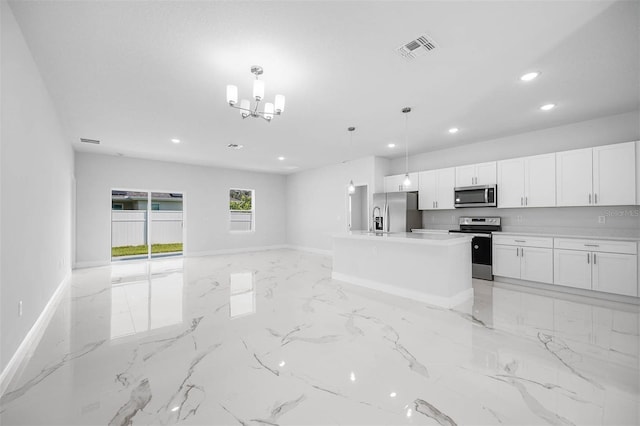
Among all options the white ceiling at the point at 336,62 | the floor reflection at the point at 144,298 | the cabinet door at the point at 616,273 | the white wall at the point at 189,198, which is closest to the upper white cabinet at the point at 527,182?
the white ceiling at the point at 336,62

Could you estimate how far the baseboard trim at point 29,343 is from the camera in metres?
2.00

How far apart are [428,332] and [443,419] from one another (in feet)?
4.09

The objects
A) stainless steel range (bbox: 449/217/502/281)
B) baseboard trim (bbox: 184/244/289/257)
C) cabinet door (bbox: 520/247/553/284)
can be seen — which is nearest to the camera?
cabinet door (bbox: 520/247/553/284)

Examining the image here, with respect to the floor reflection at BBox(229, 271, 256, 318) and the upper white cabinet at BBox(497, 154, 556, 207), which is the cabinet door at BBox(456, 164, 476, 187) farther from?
Result: the floor reflection at BBox(229, 271, 256, 318)

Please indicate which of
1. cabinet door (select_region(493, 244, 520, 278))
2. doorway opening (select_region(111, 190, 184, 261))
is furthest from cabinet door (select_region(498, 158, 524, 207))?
doorway opening (select_region(111, 190, 184, 261))

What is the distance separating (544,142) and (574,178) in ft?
2.96

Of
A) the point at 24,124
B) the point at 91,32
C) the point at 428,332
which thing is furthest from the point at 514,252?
the point at 24,124

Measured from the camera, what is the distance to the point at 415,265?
3932mm

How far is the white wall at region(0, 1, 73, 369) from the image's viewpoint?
2037mm

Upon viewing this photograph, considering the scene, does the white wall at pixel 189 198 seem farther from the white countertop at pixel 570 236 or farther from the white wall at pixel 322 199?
the white countertop at pixel 570 236

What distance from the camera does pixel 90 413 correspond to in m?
1.66

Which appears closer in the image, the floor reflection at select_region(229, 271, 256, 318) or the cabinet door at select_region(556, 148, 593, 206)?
the floor reflection at select_region(229, 271, 256, 318)

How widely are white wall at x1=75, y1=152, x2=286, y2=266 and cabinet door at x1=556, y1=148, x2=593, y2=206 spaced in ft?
24.9

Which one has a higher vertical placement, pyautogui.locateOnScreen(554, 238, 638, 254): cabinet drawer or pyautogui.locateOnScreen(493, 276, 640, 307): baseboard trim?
pyautogui.locateOnScreen(554, 238, 638, 254): cabinet drawer
